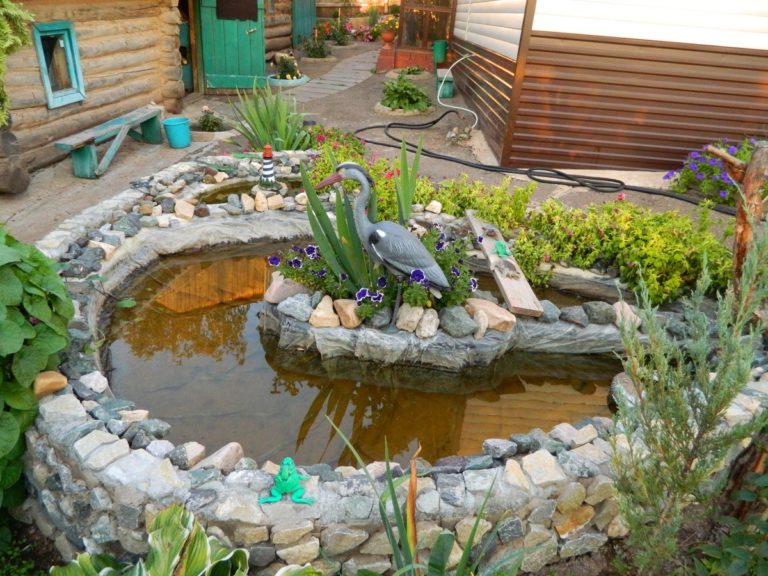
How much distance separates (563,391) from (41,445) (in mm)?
3155

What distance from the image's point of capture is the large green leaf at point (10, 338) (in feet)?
8.32

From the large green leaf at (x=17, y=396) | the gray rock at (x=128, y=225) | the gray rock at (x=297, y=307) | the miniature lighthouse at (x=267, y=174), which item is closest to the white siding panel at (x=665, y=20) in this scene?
the miniature lighthouse at (x=267, y=174)

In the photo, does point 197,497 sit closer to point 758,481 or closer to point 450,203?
point 758,481

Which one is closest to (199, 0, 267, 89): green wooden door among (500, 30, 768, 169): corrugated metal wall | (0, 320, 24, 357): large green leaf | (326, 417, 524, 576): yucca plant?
(500, 30, 768, 169): corrugated metal wall

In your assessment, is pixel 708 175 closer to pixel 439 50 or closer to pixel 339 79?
pixel 439 50

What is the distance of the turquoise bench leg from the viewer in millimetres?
6383

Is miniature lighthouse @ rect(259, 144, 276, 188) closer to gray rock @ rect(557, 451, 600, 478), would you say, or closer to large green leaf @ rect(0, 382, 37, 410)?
large green leaf @ rect(0, 382, 37, 410)

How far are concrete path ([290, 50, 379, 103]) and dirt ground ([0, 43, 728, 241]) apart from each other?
0.55m

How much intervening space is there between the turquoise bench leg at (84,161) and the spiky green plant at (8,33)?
3.12 ft

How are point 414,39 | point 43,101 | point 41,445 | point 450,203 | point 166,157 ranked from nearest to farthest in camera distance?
point 41,445 < point 450,203 < point 43,101 < point 166,157 < point 414,39

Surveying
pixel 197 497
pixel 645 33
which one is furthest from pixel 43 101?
pixel 645 33

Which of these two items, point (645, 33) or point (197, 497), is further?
point (645, 33)

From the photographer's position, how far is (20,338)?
261cm

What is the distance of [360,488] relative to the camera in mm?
2607
